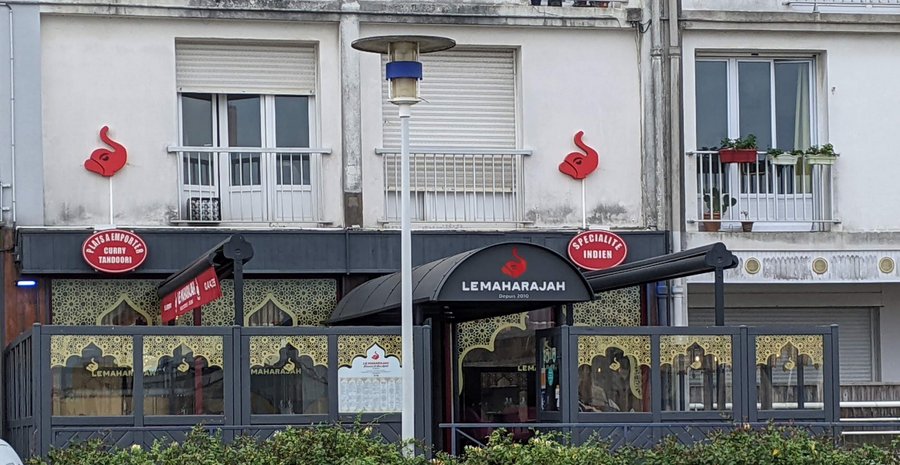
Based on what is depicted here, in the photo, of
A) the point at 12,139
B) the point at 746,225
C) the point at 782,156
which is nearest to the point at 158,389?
the point at 12,139

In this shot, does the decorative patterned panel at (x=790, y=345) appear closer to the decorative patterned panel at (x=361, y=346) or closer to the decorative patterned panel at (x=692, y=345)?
the decorative patterned panel at (x=692, y=345)

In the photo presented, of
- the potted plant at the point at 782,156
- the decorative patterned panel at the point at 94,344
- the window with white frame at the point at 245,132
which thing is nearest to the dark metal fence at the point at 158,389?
the decorative patterned panel at the point at 94,344

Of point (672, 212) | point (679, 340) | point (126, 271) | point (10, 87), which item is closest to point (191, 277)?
point (126, 271)

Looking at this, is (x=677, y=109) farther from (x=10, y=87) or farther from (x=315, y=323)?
(x=10, y=87)

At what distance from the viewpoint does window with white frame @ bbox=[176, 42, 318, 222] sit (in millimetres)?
19766

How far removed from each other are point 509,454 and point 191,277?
14.8ft

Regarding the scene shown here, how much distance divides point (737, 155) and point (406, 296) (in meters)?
7.69

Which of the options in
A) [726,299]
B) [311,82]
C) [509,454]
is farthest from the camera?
[726,299]

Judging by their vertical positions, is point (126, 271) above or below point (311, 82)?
below

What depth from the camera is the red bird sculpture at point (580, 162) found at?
2041 centimetres

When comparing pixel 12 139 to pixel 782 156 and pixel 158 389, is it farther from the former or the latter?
pixel 782 156

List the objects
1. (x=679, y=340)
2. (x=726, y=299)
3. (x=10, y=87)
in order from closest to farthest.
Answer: (x=679, y=340) < (x=10, y=87) < (x=726, y=299)

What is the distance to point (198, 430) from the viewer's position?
14.5m

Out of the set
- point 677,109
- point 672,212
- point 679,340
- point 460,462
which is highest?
point 677,109
